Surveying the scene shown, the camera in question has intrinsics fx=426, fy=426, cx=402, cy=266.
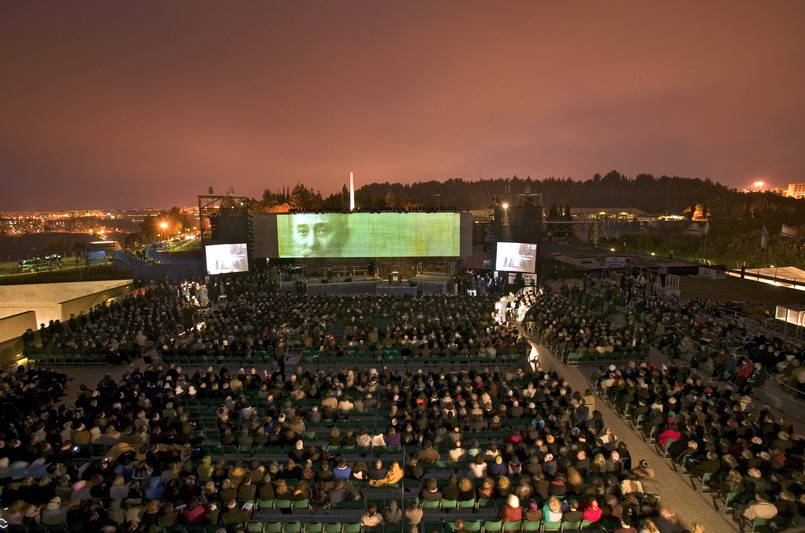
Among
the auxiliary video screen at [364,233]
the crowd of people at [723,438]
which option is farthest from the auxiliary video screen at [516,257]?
the crowd of people at [723,438]

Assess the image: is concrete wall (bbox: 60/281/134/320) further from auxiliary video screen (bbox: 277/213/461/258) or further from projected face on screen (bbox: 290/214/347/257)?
projected face on screen (bbox: 290/214/347/257)

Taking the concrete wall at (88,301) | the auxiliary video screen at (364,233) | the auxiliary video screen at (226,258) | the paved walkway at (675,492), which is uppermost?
the auxiliary video screen at (364,233)

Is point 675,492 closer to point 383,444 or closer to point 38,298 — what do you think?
point 383,444

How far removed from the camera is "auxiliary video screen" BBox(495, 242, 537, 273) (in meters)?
24.5

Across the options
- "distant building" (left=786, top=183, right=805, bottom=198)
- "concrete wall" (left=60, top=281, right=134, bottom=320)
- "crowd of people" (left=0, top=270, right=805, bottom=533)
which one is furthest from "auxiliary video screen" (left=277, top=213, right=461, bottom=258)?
"distant building" (left=786, top=183, right=805, bottom=198)

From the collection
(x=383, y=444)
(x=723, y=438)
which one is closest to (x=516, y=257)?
(x=723, y=438)

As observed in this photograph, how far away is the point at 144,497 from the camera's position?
20.5ft

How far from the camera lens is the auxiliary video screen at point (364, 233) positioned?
28594 mm

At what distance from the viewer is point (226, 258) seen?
26766 millimetres

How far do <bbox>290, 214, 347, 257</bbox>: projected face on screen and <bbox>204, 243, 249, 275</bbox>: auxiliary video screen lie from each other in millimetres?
3175

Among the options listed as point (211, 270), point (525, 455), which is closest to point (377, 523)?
point (525, 455)

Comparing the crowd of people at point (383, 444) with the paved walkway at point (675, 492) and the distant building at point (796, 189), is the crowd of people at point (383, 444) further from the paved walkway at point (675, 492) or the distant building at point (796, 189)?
the distant building at point (796, 189)

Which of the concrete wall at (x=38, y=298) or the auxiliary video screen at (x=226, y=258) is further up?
the auxiliary video screen at (x=226, y=258)

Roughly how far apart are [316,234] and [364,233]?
10.6 ft
